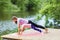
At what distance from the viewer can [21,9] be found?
82.2ft

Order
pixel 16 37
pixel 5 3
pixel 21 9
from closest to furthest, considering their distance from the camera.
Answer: pixel 16 37
pixel 5 3
pixel 21 9

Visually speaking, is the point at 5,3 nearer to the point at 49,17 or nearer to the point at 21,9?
the point at 21,9

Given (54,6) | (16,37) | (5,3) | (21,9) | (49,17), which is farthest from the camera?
(21,9)

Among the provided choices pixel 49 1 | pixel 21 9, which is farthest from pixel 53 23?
pixel 21 9

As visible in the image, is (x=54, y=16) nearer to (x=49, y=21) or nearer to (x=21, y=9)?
(x=49, y=21)

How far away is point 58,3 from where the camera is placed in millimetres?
9109

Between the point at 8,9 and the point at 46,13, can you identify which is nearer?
the point at 46,13

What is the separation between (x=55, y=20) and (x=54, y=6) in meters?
0.68

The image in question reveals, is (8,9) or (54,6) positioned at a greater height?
(54,6)

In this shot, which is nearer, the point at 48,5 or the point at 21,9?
the point at 48,5

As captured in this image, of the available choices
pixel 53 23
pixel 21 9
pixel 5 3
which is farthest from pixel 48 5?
pixel 21 9

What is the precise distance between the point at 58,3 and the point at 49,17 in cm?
78

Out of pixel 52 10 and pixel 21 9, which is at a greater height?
pixel 52 10

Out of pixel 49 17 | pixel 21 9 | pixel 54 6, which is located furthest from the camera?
pixel 21 9
